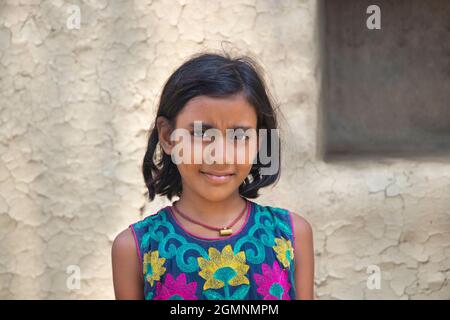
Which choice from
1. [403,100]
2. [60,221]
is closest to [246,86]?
[60,221]

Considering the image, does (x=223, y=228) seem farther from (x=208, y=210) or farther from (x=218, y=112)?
(x=218, y=112)

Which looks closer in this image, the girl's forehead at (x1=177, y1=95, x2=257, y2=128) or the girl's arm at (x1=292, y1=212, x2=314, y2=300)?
the girl's forehead at (x1=177, y1=95, x2=257, y2=128)

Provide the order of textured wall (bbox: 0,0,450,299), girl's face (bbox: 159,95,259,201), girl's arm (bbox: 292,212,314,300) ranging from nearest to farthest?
1. girl's face (bbox: 159,95,259,201)
2. girl's arm (bbox: 292,212,314,300)
3. textured wall (bbox: 0,0,450,299)

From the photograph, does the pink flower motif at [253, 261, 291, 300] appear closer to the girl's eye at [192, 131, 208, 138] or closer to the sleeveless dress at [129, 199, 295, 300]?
the sleeveless dress at [129, 199, 295, 300]

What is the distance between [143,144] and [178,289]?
106cm

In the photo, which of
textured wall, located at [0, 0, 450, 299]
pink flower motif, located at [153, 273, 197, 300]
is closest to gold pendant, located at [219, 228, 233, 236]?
pink flower motif, located at [153, 273, 197, 300]

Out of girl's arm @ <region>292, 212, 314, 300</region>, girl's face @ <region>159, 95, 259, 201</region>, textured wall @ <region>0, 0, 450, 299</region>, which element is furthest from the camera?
textured wall @ <region>0, 0, 450, 299</region>

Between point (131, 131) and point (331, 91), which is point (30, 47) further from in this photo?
point (331, 91)

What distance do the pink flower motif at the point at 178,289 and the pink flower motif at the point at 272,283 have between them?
0.12 meters

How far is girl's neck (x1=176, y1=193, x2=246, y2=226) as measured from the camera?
138cm

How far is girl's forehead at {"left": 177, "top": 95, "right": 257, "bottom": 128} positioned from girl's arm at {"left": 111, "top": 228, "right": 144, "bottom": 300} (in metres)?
0.25

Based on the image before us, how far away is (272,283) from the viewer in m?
1.33

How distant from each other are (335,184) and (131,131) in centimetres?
69

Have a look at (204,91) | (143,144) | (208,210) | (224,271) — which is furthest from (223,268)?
(143,144)
